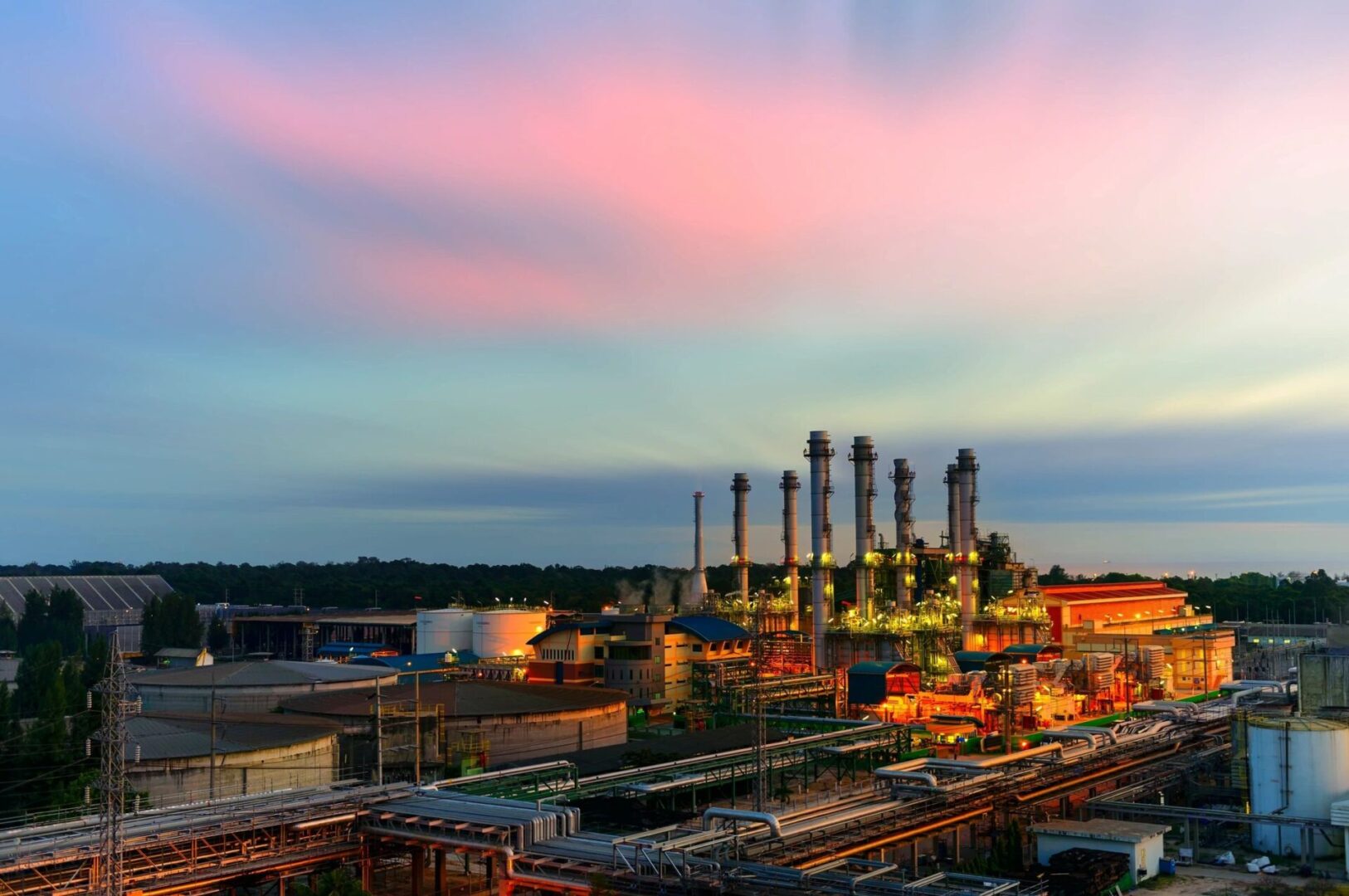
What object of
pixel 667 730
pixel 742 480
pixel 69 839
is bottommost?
pixel 667 730

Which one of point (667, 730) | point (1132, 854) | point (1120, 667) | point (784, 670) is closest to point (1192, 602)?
point (1120, 667)

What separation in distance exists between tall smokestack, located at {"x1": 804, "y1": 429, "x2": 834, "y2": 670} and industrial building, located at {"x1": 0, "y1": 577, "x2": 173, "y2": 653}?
73412mm

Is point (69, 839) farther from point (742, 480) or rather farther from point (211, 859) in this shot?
point (742, 480)

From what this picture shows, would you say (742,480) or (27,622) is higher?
(742,480)

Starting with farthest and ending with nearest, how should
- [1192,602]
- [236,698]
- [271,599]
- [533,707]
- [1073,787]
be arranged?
[271,599] → [1192,602] → [236,698] → [533,707] → [1073,787]

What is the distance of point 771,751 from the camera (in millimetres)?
47375

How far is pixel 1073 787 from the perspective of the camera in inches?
1698

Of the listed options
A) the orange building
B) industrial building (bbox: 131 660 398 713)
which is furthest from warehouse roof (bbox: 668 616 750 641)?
the orange building

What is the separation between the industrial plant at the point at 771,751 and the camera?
29.1 meters

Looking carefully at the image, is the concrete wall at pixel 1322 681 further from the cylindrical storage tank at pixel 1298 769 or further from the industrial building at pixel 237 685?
the industrial building at pixel 237 685

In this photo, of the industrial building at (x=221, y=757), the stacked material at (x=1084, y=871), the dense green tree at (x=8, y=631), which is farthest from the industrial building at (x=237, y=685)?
the dense green tree at (x=8, y=631)

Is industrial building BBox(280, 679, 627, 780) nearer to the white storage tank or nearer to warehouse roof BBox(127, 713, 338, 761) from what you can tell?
warehouse roof BBox(127, 713, 338, 761)

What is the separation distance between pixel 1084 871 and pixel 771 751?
1734cm

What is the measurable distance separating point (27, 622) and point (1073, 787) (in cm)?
10812
